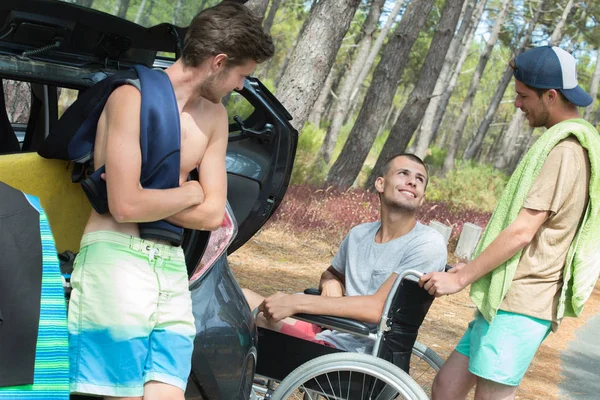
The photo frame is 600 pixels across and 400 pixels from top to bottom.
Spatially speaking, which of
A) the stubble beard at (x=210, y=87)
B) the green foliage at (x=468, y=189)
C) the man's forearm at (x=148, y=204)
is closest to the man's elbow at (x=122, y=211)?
the man's forearm at (x=148, y=204)

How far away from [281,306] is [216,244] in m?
0.82

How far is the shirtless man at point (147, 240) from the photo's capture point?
2553 millimetres

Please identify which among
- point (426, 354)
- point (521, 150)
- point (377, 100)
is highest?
point (426, 354)

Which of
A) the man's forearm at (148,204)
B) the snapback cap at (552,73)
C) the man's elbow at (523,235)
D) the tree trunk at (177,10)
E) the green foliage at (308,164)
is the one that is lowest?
the green foliage at (308,164)

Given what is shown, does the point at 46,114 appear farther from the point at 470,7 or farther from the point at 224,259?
the point at 470,7

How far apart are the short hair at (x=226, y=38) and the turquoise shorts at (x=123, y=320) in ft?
1.97

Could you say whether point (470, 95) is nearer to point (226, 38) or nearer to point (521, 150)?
point (521, 150)

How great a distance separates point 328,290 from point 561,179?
133cm

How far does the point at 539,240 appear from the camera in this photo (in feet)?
11.6

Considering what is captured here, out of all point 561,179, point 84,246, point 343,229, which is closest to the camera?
point 84,246

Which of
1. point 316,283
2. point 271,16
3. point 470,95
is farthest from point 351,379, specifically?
point 470,95

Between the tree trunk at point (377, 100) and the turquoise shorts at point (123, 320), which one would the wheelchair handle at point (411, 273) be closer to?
the turquoise shorts at point (123, 320)

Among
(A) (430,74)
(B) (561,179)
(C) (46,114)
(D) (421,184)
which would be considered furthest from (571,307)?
(A) (430,74)

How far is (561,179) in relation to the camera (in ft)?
11.2
